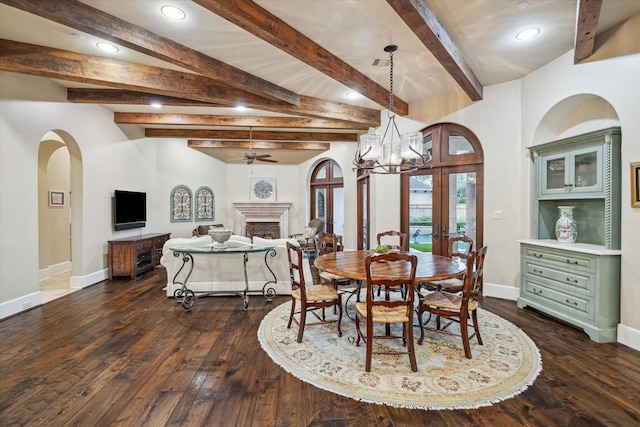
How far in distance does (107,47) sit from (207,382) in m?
3.69

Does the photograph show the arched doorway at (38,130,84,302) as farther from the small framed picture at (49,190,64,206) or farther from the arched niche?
the arched niche

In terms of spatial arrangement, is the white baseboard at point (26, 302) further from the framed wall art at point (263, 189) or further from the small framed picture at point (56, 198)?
the framed wall art at point (263, 189)

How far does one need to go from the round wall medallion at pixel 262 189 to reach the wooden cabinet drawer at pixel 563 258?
752 cm

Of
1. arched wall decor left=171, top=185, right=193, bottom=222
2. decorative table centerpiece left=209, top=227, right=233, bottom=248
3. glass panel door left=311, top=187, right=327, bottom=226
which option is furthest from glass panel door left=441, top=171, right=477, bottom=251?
arched wall decor left=171, top=185, right=193, bottom=222

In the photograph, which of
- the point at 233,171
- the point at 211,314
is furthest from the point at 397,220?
the point at 233,171

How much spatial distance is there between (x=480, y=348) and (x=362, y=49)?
3331 millimetres

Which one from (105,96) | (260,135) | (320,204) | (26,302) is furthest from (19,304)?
(320,204)

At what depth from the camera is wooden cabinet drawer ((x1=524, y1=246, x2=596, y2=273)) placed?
3.11 meters

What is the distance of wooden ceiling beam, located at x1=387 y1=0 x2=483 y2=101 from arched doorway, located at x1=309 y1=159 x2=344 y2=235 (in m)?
5.21

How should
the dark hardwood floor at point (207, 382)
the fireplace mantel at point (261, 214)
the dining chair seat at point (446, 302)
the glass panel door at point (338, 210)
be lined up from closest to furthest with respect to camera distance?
the dark hardwood floor at point (207, 382) → the dining chair seat at point (446, 302) → the glass panel door at point (338, 210) → the fireplace mantel at point (261, 214)

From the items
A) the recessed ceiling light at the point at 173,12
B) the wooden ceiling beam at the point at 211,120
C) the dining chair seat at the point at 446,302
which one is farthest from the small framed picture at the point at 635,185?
the recessed ceiling light at the point at 173,12

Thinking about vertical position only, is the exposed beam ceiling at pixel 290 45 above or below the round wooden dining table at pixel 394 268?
above

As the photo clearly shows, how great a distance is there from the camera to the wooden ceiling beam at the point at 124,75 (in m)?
3.30

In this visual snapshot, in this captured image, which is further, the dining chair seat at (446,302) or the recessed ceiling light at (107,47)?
the recessed ceiling light at (107,47)
